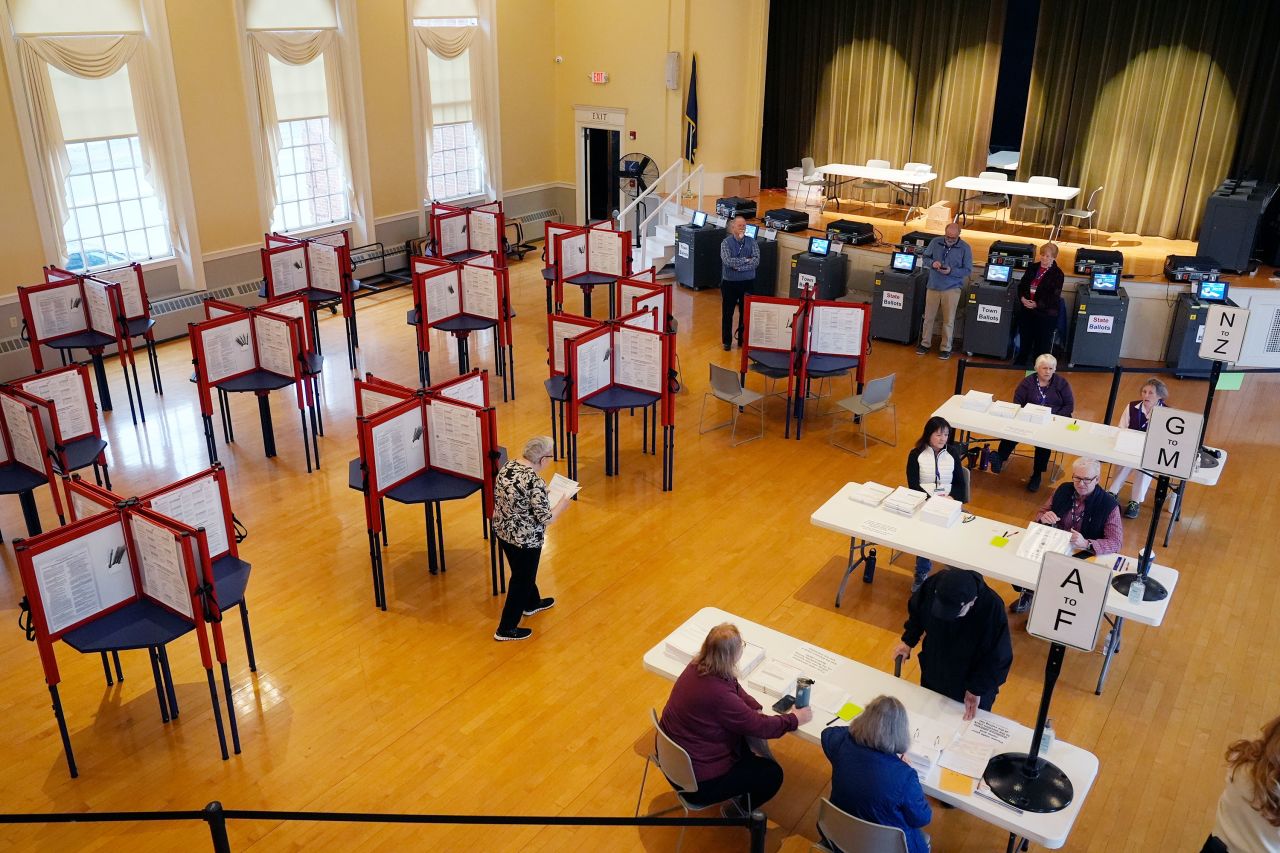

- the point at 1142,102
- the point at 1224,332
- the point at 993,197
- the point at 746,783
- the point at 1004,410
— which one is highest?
the point at 1142,102

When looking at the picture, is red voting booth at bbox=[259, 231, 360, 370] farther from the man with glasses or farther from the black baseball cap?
the black baseball cap

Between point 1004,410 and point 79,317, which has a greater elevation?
point 79,317

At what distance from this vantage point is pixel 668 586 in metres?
6.99

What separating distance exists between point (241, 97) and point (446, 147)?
369cm

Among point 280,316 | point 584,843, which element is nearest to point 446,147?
point 280,316

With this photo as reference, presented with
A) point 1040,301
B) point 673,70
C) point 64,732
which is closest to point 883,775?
point 64,732

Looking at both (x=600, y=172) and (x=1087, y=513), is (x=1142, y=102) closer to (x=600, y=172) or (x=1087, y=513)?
(x=600, y=172)

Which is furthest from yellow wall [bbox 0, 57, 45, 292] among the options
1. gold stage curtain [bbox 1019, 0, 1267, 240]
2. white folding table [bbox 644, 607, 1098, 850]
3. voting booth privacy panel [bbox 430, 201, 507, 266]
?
gold stage curtain [bbox 1019, 0, 1267, 240]

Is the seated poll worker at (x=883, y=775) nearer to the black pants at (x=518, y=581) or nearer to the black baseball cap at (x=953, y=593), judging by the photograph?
the black baseball cap at (x=953, y=593)

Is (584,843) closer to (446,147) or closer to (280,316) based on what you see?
(280,316)

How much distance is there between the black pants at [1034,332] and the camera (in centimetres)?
1045

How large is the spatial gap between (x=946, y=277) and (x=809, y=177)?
4.54 metres

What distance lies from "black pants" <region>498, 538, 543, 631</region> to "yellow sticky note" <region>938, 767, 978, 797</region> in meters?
2.84

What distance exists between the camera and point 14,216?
1040 cm
